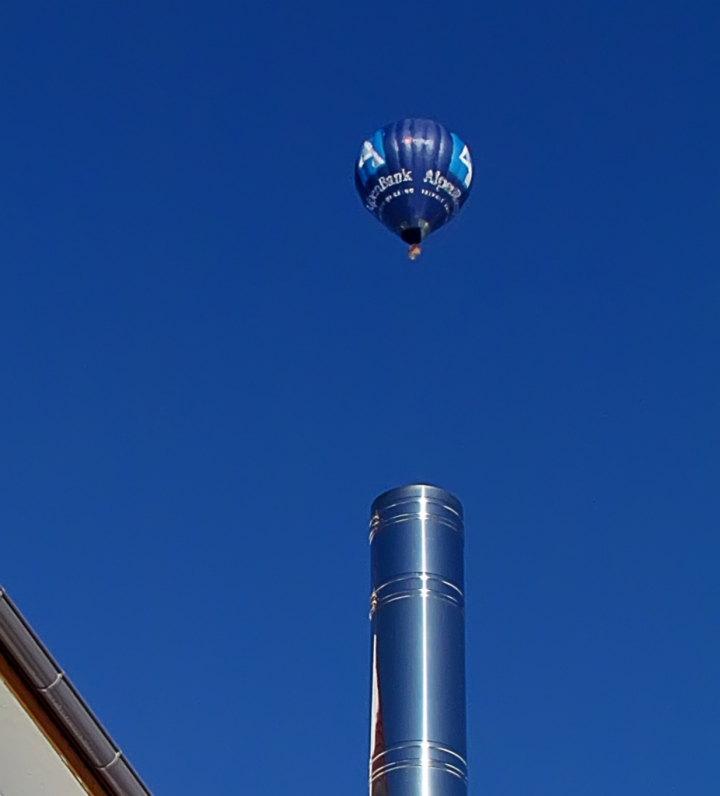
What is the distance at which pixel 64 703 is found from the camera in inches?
360

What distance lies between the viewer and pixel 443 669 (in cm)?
1809

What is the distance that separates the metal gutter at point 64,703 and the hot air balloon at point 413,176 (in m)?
18.9

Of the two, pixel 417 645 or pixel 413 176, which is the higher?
pixel 413 176

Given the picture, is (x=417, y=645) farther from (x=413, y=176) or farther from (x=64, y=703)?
(x=413, y=176)

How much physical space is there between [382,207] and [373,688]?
37.9ft

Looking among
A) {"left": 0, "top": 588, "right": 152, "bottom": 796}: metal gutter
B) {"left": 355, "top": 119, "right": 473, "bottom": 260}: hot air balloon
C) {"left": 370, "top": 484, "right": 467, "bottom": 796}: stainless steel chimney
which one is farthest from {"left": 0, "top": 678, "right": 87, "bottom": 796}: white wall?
{"left": 355, "top": 119, "right": 473, "bottom": 260}: hot air balloon

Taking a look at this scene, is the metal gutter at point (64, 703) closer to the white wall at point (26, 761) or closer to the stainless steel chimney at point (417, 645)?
the white wall at point (26, 761)

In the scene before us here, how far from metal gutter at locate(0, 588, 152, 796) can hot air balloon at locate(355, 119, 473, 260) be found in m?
18.9

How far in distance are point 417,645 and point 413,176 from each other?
1116cm

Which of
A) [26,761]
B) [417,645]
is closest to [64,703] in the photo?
[26,761]

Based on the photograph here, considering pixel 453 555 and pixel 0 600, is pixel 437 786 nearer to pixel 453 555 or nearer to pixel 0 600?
pixel 453 555

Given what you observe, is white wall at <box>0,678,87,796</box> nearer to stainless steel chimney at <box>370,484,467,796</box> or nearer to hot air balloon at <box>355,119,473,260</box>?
stainless steel chimney at <box>370,484,467,796</box>

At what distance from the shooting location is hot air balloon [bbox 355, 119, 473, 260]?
89.3 feet

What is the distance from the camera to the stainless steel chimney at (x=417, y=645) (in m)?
17.4
